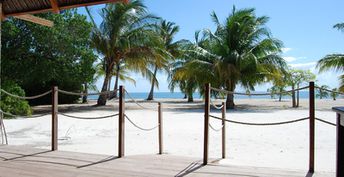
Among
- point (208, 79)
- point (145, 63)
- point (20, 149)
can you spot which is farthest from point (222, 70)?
point (20, 149)

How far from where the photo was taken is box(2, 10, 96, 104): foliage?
17312mm

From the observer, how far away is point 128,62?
73.8ft

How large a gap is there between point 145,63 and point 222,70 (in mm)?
5497

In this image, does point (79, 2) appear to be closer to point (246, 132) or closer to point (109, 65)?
point (246, 132)

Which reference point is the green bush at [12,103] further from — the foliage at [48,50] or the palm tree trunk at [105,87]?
the palm tree trunk at [105,87]

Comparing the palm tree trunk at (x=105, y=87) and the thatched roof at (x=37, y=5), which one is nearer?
the thatched roof at (x=37, y=5)

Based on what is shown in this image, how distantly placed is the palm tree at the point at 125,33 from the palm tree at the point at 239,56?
3.13m

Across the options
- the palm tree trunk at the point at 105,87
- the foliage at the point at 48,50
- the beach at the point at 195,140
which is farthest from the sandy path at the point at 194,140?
the palm tree trunk at the point at 105,87

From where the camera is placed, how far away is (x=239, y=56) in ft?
64.1

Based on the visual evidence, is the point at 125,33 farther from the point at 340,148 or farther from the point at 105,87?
the point at 340,148

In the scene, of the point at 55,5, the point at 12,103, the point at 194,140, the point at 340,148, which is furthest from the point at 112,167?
the point at 12,103

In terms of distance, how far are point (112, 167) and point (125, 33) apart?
680 inches

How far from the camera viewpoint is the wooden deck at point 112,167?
14.1 feet

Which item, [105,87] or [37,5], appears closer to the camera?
[37,5]
